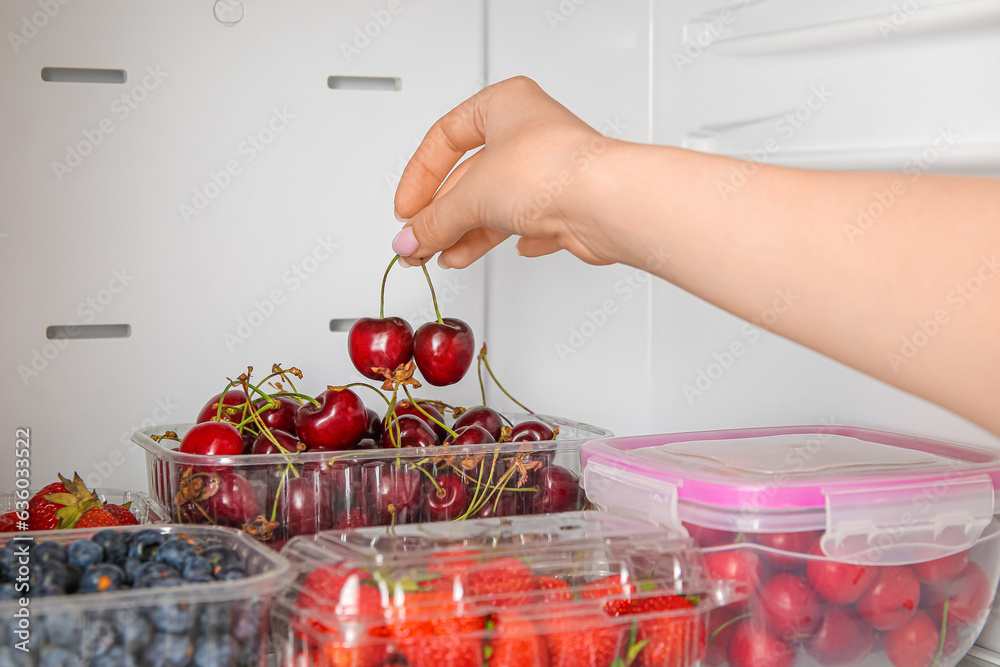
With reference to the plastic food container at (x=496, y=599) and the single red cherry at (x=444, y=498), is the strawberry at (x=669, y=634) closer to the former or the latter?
the plastic food container at (x=496, y=599)

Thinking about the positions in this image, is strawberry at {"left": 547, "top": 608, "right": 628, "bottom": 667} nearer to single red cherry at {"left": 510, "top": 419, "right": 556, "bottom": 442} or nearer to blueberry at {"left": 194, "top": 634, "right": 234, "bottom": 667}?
blueberry at {"left": 194, "top": 634, "right": 234, "bottom": 667}

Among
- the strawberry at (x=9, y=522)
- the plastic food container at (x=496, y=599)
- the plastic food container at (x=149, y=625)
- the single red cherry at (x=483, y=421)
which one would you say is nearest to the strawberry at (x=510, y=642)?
the plastic food container at (x=496, y=599)

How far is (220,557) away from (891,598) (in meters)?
0.49

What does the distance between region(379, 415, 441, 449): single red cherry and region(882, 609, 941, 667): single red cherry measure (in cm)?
44

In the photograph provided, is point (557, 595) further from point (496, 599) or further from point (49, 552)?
point (49, 552)

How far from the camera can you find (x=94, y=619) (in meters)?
0.51

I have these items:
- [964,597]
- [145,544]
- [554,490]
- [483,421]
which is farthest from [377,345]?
[964,597]

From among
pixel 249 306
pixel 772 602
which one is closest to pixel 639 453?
pixel 772 602

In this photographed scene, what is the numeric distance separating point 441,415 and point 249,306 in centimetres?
29

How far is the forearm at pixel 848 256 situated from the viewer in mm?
511

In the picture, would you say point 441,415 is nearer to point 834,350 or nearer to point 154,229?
point 154,229

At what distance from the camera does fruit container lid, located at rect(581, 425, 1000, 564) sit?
639mm

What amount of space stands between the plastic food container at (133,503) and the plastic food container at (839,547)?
1.44 feet

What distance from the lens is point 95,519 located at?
78cm
